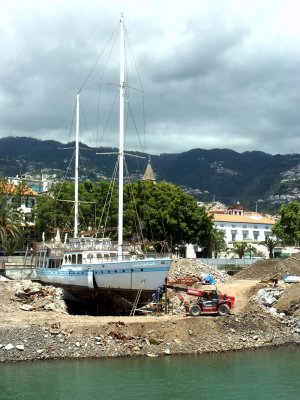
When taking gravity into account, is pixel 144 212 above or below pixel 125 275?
above

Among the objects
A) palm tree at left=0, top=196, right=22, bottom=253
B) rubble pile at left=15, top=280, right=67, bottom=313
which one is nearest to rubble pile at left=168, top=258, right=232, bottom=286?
rubble pile at left=15, top=280, right=67, bottom=313

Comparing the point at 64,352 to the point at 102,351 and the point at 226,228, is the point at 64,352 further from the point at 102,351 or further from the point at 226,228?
the point at 226,228

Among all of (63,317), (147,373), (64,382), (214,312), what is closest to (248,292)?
(214,312)

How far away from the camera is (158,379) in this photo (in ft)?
80.9

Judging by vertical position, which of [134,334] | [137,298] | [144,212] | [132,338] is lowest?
[132,338]

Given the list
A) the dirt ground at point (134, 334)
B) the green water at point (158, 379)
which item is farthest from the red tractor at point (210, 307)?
the green water at point (158, 379)

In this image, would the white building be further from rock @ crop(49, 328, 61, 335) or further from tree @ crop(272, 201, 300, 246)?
rock @ crop(49, 328, 61, 335)

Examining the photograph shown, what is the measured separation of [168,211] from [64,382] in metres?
50.1

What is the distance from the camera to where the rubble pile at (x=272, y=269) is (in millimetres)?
58656

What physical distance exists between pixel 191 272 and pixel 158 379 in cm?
3014

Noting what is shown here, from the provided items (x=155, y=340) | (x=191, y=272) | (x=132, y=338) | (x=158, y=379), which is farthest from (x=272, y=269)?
(x=158, y=379)

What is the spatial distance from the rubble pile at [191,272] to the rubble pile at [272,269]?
484cm

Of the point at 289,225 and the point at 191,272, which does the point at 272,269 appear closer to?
the point at 191,272

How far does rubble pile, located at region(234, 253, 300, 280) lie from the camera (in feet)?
192
